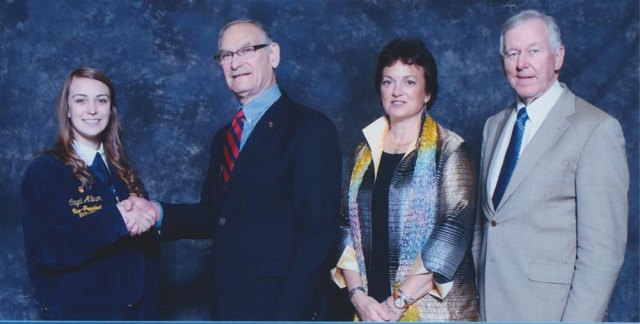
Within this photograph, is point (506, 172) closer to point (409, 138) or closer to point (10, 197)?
point (409, 138)

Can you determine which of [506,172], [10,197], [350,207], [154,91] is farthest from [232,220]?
[10,197]

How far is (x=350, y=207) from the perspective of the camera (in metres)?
3.08

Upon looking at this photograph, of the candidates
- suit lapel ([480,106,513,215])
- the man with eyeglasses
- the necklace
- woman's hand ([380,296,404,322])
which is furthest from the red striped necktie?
suit lapel ([480,106,513,215])

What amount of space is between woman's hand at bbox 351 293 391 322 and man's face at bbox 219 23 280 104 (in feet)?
2.52

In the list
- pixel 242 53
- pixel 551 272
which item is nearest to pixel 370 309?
pixel 551 272

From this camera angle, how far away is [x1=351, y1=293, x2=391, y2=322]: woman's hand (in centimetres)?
299

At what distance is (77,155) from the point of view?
10.2 feet

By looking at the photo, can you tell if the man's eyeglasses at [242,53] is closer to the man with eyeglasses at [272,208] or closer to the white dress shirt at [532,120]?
the man with eyeglasses at [272,208]

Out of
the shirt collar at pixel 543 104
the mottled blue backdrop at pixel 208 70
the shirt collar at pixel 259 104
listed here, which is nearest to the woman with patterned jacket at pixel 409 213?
the shirt collar at pixel 543 104

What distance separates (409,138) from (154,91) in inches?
70.4

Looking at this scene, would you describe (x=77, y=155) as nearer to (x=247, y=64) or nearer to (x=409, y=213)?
(x=247, y=64)

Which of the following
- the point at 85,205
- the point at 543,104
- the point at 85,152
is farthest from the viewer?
the point at 85,152

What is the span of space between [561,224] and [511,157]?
27cm

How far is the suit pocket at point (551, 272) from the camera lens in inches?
110
